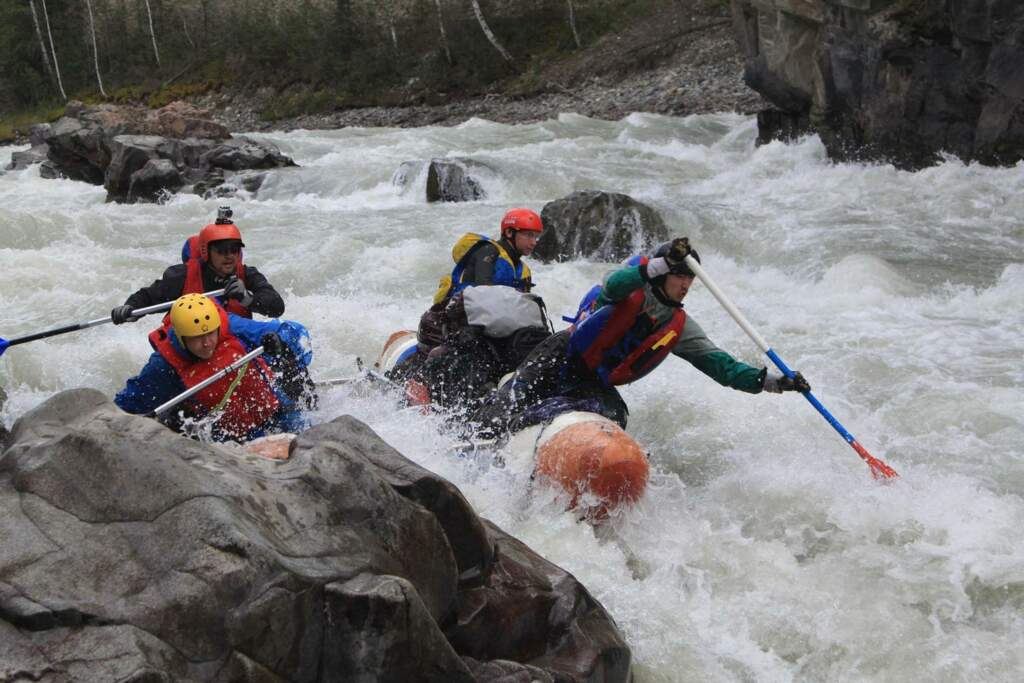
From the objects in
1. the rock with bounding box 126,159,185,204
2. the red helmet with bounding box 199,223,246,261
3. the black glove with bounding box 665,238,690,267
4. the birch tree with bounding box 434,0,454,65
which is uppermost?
the black glove with bounding box 665,238,690,267

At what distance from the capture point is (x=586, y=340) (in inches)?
227

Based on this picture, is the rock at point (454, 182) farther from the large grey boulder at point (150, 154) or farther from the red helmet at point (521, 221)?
the red helmet at point (521, 221)

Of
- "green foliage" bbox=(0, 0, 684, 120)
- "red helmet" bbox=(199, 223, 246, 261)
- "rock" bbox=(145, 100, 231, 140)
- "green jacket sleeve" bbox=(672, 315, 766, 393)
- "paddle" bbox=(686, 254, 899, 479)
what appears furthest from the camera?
"green foliage" bbox=(0, 0, 684, 120)

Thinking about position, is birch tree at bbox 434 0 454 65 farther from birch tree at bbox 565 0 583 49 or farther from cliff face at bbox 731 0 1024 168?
cliff face at bbox 731 0 1024 168

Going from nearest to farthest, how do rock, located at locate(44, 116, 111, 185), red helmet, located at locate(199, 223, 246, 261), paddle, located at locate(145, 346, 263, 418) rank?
paddle, located at locate(145, 346, 263, 418) → red helmet, located at locate(199, 223, 246, 261) → rock, located at locate(44, 116, 111, 185)

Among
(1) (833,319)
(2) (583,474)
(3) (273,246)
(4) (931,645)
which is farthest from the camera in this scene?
(3) (273,246)

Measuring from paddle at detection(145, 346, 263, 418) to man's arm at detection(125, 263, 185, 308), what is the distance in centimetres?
144

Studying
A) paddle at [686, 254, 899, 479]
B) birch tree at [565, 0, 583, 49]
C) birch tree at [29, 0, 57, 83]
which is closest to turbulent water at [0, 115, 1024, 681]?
paddle at [686, 254, 899, 479]

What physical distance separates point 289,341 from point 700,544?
2286 mm

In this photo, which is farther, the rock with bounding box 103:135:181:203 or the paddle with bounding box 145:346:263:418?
the rock with bounding box 103:135:181:203

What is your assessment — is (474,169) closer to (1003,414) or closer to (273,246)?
(273,246)

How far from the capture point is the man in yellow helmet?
5133mm

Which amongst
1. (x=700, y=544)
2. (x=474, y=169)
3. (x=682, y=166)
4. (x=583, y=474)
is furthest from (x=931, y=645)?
(x=682, y=166)

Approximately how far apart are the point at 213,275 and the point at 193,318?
1.61 meters
